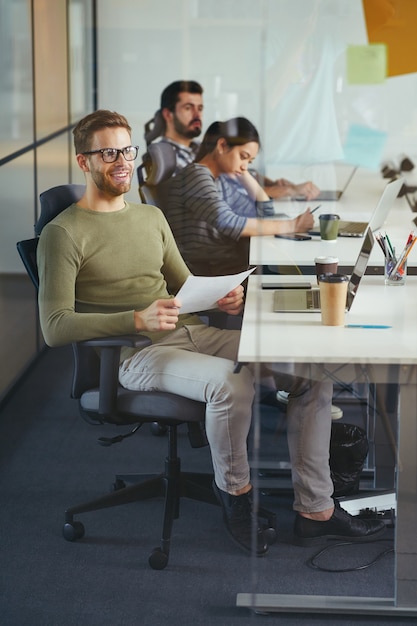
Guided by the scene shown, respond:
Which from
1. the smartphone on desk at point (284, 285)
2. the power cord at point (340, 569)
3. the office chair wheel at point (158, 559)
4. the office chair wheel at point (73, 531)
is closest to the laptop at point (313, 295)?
the smartphone on desk at point (284, 285)

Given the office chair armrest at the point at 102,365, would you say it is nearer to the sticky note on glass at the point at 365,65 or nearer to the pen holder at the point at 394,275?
the pen holder at the point at 394,275

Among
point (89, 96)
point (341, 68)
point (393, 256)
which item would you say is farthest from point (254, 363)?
point (89, 96)

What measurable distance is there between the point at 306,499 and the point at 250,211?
1.06 meters

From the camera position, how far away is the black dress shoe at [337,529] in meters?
2.56

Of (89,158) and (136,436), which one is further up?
(89,158)

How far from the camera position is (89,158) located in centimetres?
273

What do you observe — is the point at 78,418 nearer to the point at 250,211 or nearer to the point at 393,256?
the point at 250,211

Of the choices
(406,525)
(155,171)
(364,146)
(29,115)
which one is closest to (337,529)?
(406,525)

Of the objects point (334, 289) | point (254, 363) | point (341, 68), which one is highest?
point (341, 68)

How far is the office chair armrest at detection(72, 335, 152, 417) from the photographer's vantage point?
2.58 metres

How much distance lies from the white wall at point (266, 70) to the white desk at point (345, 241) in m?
0.13

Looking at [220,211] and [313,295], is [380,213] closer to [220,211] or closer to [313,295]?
[313,295]

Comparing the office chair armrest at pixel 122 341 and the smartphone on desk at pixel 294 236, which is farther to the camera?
the smartphone on desk at pixel 294 236

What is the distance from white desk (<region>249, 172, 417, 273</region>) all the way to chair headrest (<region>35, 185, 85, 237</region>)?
60 cm
